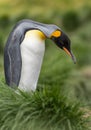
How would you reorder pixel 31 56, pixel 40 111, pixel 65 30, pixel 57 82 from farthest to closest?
pixel 65 30
pixel 57 82
pixel 31 56
pixel 40 111

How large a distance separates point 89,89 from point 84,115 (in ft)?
10.9

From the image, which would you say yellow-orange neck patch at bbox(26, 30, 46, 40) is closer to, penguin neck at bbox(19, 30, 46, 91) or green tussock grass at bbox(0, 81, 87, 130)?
penguin neck at bbox(19, 30, 46, 91)

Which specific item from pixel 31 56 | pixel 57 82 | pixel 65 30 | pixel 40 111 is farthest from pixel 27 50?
pixel 65 30

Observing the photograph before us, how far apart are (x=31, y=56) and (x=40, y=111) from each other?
13.3 inches

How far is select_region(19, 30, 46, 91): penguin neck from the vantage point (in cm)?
349

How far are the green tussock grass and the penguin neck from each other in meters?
0.17

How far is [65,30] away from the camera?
1115 cm

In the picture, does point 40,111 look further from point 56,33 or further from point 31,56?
point 56,33

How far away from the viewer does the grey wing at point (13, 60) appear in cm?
350

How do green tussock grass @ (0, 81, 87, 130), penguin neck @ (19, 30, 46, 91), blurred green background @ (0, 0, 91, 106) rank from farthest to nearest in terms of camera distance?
blurred green background @ (0, 0, 91, 106)
penguin neck @ (19, 30, 46, 91)
green tussock grass @ (0, 81, 87, 130)

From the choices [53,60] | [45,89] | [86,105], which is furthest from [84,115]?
[53,60]

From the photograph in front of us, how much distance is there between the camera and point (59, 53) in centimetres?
614

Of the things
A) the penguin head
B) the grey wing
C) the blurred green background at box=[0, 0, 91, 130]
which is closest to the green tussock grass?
the blurred green background at box=[0, 0, 91, 130]

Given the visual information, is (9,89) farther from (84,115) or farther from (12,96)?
(84,115)
